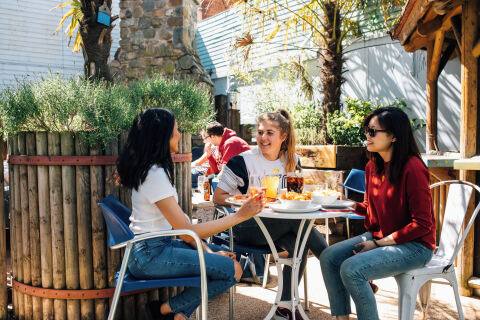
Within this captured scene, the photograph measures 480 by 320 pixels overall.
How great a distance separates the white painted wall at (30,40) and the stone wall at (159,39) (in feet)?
7.84

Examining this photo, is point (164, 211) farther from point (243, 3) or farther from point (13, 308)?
point (243, 3)

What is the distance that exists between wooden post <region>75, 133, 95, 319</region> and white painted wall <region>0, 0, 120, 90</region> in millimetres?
9538

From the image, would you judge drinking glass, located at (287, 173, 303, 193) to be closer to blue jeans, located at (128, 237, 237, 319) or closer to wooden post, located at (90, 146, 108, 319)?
blue jeans, located at (128, 237, 237, 319)

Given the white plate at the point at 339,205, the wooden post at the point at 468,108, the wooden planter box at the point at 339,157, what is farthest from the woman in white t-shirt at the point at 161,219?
the wooden planter box at the point at 339,157

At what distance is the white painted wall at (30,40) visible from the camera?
11047 millimetres

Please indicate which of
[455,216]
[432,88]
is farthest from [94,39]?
[432,88]

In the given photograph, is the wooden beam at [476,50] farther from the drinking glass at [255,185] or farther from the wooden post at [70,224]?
the wooden post at [70,224]

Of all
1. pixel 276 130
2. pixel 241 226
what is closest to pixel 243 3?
pixel 276 130

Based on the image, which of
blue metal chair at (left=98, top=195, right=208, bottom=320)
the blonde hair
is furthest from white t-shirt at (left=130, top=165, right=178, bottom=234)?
the blonde hair

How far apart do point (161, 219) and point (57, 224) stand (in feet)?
2.60

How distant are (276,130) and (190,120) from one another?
67cm

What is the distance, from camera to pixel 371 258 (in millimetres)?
2139

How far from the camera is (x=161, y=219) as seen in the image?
2191 mm

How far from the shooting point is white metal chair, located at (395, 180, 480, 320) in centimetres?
217
